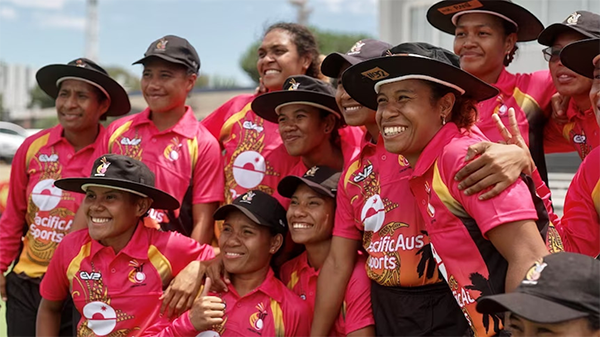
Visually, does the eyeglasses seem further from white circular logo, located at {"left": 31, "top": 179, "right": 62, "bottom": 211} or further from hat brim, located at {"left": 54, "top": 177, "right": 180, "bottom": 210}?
white circular logo, located at {"left": 31, "top": 179, "right": 62, "bottom": 211}

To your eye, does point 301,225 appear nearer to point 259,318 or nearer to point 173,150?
point 259,318

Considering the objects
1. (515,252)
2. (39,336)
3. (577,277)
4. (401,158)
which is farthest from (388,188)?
(39,336)

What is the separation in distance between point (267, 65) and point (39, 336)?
2.48 m

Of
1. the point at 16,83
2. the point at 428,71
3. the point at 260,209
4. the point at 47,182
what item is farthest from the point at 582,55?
the point at 16,83

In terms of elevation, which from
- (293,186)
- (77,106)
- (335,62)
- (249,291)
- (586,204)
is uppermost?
(335,62)

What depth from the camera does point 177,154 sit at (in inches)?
186

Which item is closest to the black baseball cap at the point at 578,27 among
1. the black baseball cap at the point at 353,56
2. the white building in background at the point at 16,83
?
the black baseball cap at the point at 353,56

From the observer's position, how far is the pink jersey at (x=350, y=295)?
376 centimetres

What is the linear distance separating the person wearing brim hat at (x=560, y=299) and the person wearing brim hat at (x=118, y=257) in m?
2.44

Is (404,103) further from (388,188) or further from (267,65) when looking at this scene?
(267,65)

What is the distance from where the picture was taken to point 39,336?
4.41 meters

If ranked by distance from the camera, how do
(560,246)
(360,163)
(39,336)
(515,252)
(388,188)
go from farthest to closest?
(39,336) < (360,163) < (388,188) < (560,246) < (515,252)

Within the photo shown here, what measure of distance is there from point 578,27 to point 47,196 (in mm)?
3748

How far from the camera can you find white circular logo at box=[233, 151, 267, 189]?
476cm
